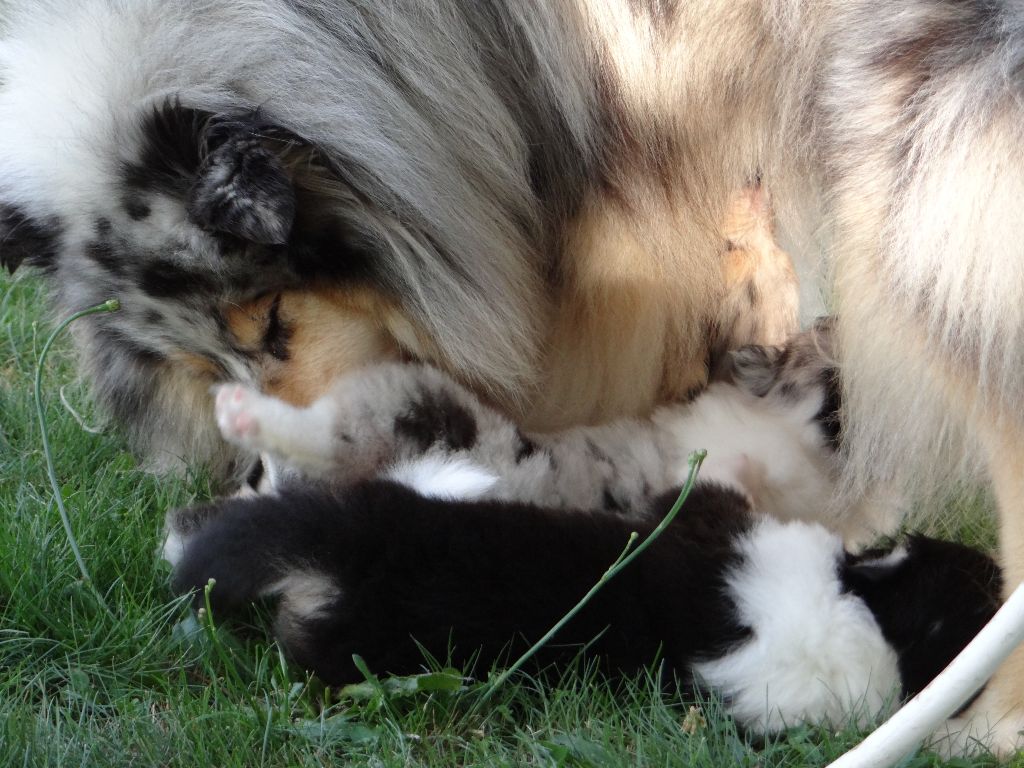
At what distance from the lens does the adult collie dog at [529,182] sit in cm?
212

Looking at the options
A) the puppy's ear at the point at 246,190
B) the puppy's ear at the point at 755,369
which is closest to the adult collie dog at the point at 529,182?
the puppy's ear at the point at 246,190

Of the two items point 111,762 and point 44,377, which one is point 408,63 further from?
point 44,377

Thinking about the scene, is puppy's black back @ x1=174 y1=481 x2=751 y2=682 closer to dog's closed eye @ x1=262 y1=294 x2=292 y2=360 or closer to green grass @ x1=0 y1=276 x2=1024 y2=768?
green grass @ x1=0 y1=276 x2=1024 y2=768

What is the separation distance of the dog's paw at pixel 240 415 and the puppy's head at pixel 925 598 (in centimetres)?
122

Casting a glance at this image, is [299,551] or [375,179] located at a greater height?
[375,179]

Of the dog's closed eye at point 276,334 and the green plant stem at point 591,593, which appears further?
the dog's closed eye at point 276,334

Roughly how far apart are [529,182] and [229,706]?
138cm

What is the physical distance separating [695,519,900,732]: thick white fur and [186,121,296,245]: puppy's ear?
115 cm

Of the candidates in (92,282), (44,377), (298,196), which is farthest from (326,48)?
(44,377)

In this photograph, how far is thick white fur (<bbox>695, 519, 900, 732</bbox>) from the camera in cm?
208

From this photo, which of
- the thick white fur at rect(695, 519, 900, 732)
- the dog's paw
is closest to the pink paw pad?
the dog's paw

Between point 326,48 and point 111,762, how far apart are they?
Result: 1.49 metres

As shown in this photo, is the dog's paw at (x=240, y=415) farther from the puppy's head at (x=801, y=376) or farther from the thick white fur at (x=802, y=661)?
the puppy's head at (x=801, y=376)

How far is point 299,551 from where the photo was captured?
211 centimetres
